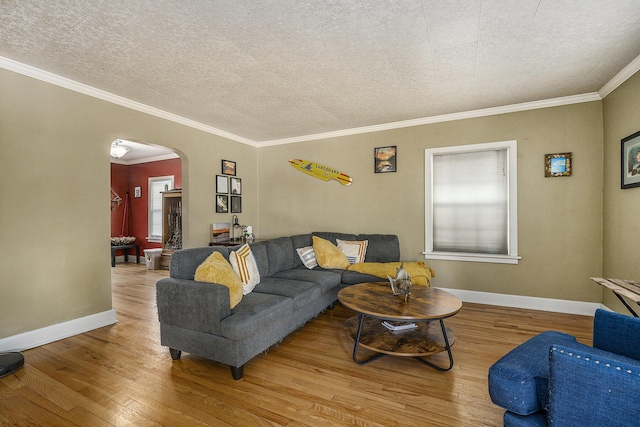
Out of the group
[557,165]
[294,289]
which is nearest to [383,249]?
[294,289]

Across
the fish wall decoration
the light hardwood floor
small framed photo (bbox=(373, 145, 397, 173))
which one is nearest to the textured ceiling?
small framed photo (bbox=(373, 145, 397, 173))

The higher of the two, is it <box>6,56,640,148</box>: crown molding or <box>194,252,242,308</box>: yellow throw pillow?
<box>6,56,640,148</box>: crown molding

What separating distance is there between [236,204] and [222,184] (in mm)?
479

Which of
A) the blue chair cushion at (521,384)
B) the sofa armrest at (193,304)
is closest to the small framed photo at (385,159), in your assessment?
the sofa armrest at (193,304)

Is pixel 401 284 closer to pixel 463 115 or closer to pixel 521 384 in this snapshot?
pixel 521 384

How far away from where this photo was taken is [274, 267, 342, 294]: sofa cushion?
331cm

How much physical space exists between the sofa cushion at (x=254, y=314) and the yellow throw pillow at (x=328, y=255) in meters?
1.29

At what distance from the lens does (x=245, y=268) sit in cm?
280

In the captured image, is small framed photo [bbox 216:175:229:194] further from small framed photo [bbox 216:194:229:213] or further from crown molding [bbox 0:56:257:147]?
crown molding [bbox 0:56:257:147]

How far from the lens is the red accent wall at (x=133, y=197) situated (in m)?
7.31

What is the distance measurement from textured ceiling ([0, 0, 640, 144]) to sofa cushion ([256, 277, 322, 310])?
2157mm

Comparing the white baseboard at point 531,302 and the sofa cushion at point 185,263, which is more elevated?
the sofa cushion at point 185,263

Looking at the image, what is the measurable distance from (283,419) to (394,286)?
141cm

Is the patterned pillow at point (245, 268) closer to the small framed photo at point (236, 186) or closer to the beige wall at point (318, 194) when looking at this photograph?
the beige wall at point (318, 194)
